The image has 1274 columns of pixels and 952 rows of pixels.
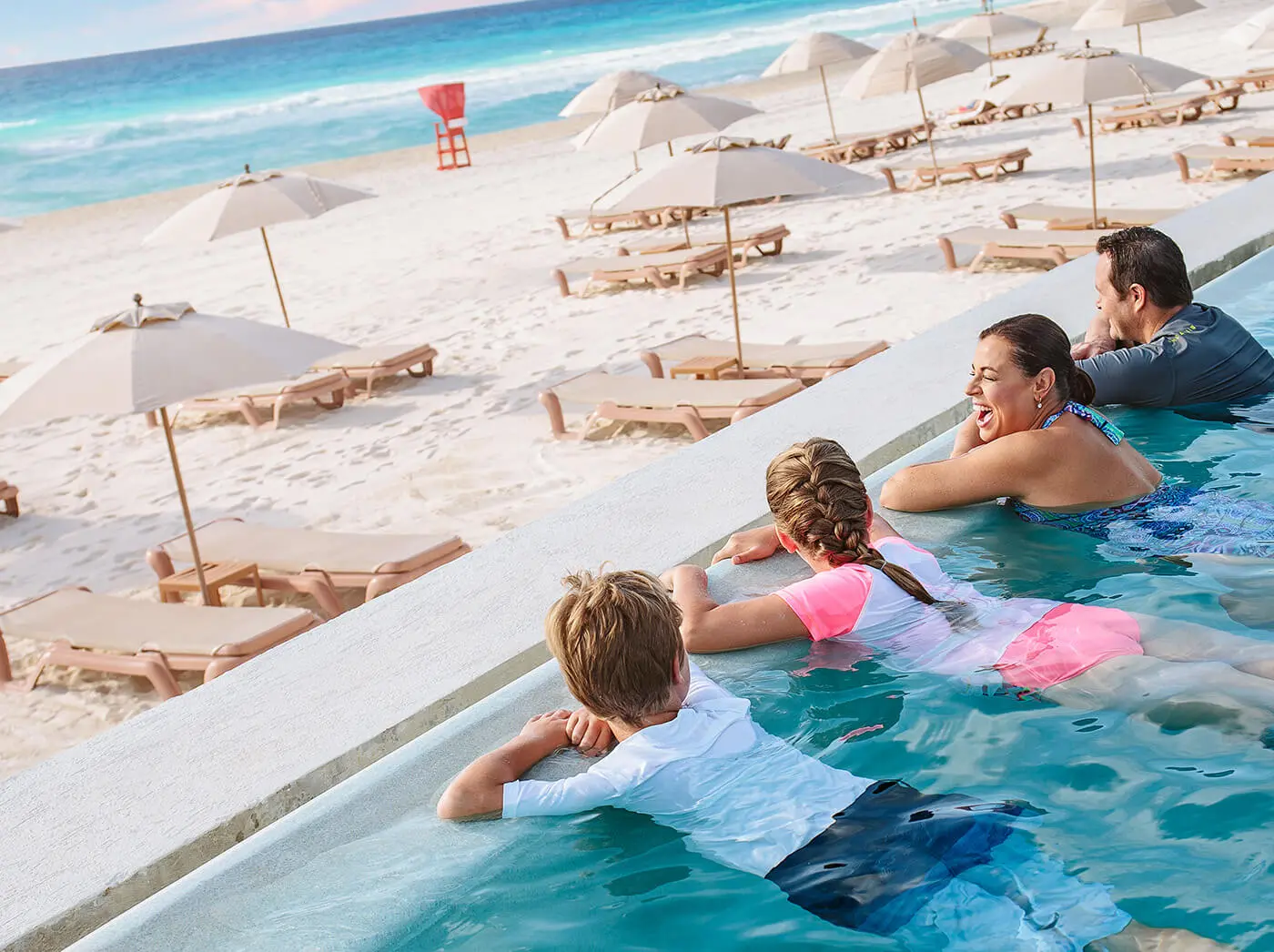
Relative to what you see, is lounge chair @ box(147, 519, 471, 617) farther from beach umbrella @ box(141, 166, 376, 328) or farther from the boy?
beach umbrella @ box(141, 166, 376, 328)

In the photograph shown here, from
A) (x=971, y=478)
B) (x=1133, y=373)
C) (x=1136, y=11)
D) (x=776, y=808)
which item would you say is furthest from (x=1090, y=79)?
(x=776, y=808)

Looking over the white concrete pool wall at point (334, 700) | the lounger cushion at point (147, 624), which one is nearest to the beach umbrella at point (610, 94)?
the lounger cushion at point (147, 624)

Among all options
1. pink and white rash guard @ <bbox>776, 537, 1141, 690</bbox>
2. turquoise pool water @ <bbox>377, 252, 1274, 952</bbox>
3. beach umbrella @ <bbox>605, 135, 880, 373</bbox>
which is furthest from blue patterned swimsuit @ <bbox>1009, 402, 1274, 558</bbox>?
beach umbrella @ <bbox>605, 135, 880, 373</bbox>

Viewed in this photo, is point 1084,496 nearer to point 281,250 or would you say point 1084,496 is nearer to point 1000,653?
point 1000,653

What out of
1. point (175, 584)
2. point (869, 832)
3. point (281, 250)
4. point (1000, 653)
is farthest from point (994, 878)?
point (281, 250)

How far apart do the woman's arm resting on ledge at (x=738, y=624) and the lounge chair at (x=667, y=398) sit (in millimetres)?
3955

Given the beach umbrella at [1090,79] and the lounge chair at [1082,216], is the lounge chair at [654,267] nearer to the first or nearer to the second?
the lounge chair at [1082,216]

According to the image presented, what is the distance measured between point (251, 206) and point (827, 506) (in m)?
8.50

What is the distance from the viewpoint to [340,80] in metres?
73.3

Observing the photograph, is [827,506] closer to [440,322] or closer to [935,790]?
[935,790]

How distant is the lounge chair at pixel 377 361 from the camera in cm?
1030

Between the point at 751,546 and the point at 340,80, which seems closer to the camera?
the point at 751,546

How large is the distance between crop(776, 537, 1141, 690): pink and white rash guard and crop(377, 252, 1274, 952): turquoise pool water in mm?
85

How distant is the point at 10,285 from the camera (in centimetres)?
Result: 2003
